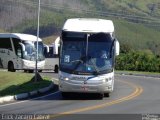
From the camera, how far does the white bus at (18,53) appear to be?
160 feet

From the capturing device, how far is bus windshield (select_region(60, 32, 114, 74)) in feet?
80.0

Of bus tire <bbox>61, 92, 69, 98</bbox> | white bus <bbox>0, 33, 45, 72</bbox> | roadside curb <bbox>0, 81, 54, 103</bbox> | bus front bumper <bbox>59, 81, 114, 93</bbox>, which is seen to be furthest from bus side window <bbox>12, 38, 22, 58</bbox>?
bus front bumper <bbox>59, 81, 114, 93</bbox>

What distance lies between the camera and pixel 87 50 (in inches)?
975

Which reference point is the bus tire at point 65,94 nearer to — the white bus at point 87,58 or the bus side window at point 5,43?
the white bus at point 87,58

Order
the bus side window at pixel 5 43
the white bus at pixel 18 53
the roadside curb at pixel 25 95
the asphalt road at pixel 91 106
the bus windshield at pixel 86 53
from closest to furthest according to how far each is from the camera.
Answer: the asphalt road at pixel 91 106 < the roadside curb at pixel 25 95 < the bus windshield at pixel 86 53 < the white bus at pixel 18 53 < the bus side window at pixel 5 43

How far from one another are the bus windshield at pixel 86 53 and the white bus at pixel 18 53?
79.0 ft

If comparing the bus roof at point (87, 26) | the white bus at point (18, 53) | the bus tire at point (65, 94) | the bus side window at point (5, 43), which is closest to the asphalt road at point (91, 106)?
the bus tire at point (65, 94)

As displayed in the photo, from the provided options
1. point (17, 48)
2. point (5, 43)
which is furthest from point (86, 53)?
point (5, 43)

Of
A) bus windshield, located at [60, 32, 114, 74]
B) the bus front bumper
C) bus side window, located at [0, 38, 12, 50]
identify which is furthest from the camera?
bus side window, located at [0, 38, 12, 50]

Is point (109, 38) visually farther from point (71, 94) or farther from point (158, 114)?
point (158, 114)

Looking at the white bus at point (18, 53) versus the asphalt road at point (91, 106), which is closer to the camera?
the asphalt road at point (91, 106)

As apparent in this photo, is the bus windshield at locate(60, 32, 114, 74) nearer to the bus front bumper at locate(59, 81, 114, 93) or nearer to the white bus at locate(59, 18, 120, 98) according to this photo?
the white bus at locate(59, 18, 120, 98)

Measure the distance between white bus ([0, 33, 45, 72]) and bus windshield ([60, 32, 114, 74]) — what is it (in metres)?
24.1

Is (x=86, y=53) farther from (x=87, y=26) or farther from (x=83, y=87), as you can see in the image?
(x=83, y=87)
